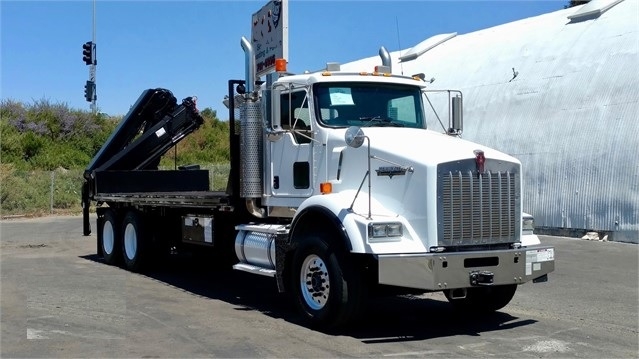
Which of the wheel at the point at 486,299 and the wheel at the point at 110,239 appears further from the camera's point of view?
the wheel at the point at 110,239

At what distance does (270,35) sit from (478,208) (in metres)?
4.35

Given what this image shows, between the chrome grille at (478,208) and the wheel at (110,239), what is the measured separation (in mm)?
7961

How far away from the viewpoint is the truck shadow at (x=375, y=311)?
820 centimetres

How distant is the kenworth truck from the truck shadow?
33cm

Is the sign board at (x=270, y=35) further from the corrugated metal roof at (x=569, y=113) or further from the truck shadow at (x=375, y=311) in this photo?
the corrugated metal roof at (x=569, y=113)

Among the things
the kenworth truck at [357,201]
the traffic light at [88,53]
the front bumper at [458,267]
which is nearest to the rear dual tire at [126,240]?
the kenworth truck at [357,201]

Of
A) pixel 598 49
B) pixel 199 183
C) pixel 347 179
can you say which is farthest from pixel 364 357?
pixel 598 49

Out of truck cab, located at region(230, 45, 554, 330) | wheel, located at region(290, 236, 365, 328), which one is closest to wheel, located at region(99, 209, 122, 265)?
truck cab, located at region(230, 45, 554, 330)

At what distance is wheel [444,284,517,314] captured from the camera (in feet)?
29.8

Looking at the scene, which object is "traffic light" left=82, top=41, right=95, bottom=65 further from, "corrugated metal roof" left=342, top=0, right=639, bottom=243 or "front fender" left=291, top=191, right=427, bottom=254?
"front fender" left=291, top=191, right=427, bottom=254

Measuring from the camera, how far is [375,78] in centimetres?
953

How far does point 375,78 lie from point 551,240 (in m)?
10.6

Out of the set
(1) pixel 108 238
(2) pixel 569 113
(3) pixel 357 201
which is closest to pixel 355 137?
(3) pixel 357 201

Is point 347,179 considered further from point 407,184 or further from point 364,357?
point 364,357
